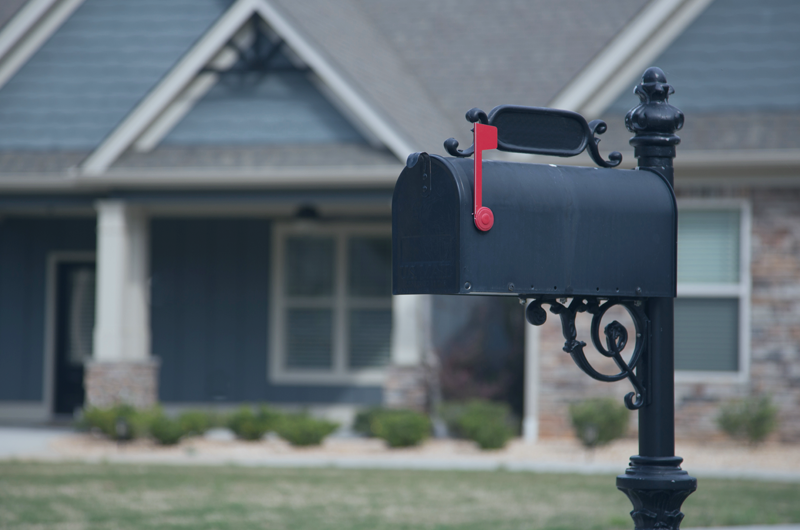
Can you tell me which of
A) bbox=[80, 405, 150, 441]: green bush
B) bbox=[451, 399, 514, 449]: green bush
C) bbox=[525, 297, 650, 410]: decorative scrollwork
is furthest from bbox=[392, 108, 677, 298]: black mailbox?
bbox=[80, 405, 150, 441]: green bush

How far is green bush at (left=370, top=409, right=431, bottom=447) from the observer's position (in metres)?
11.4

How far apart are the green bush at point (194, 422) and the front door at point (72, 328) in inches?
156

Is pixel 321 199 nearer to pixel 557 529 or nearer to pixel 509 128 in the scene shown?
pixel 557 529

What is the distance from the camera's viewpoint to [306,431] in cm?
1169

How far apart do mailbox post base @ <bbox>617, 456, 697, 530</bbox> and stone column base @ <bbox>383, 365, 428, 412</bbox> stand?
933 cm

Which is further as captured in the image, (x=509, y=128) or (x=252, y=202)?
(x=252, y=202)

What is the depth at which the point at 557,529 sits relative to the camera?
691cm

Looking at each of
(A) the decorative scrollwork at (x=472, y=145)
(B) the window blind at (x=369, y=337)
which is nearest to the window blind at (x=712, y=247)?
(B) the window blind at (x=369, y=337)

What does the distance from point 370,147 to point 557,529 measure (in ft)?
22.3

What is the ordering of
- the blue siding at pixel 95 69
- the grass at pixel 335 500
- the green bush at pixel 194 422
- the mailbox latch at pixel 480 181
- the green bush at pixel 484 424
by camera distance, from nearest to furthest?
the mailbox latch at pixel 480 181 < the grass at pixel 335 500 < the green bush at pixel 484 424 < the green bush at pixel 194 422 < the blue siding at pixel 95 69

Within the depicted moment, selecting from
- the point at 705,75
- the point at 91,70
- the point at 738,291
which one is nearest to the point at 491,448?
the point at 738,291

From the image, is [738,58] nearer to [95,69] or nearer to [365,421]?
[365,421]

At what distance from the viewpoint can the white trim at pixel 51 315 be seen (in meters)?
15.2

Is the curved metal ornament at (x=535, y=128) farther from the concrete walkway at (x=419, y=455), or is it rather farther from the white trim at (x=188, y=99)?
the white trim at (x=188, y=99)
